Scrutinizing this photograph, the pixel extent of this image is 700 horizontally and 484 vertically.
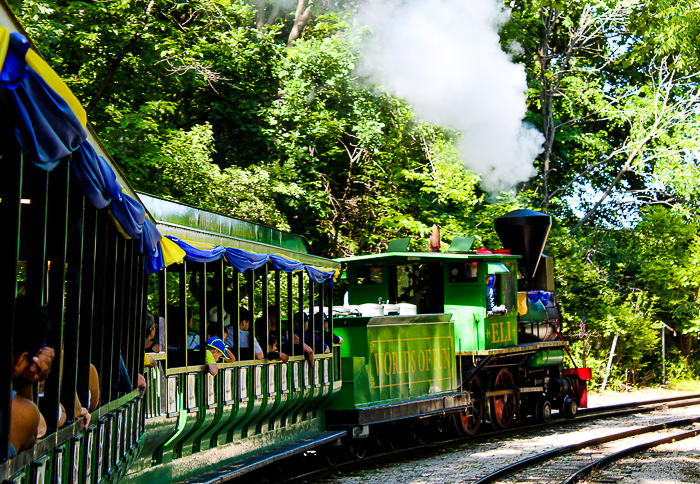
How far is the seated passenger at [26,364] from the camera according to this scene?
250cm

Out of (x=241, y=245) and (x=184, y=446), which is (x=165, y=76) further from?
(x=184, y=446)

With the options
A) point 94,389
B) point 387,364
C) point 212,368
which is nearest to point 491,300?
point 387,364

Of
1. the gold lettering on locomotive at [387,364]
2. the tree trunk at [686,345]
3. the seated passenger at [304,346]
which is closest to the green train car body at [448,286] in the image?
the gold lettering on locomotive at [387,364]

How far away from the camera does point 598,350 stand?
22719 millimetres

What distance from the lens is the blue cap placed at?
6.85 meters

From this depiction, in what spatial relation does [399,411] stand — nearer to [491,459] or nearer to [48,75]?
[491,459]

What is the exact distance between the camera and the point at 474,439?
12625mm

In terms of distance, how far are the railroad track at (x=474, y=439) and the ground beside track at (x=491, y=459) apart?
0.17 metres

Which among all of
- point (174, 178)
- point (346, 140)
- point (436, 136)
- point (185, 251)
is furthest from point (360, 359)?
point (346, 140)

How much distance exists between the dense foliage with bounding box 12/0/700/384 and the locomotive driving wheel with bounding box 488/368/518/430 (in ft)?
19.1

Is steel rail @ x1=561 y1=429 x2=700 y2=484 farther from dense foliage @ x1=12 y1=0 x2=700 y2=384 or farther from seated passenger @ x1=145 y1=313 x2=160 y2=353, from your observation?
dense foliage @ x1=12 y1=0 x2=700 y2=384

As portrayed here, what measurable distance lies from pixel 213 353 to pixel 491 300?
732 cm

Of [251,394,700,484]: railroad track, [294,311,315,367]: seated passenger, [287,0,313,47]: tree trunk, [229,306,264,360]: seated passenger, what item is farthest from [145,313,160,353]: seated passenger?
[287,0,313,47]: tree trunk

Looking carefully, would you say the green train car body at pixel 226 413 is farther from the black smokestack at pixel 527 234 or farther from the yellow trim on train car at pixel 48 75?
the black smokestack at pixel 527 234
